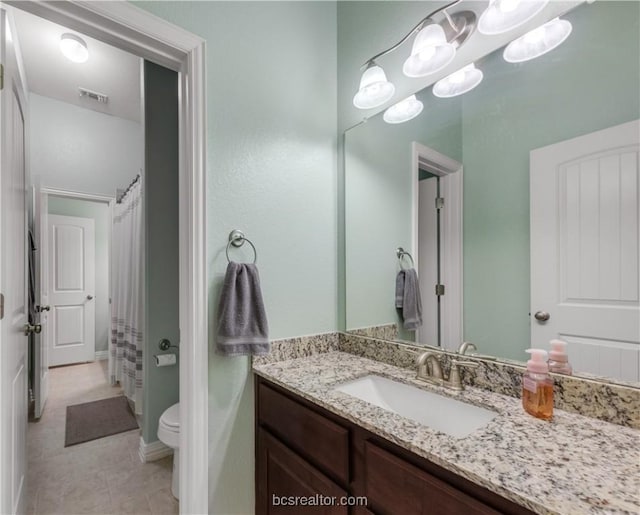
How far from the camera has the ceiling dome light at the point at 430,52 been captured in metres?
1.17

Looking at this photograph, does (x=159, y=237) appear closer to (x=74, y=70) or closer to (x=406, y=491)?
(x=406, y=491)

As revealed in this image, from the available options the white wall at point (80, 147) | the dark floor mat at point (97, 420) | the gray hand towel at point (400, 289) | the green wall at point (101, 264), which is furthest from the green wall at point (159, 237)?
the green wall at point (101, 264)

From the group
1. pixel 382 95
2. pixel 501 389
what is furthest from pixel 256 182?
pixel 501 389

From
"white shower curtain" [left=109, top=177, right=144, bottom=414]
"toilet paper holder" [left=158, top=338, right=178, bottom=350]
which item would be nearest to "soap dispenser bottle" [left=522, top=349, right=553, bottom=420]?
"toilet paper holder" [left=158, top=338, right=178, bottom=350]

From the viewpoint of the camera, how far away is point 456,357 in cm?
A: 114

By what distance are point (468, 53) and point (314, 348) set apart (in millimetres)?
1357

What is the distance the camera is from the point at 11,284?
1205 millimetres

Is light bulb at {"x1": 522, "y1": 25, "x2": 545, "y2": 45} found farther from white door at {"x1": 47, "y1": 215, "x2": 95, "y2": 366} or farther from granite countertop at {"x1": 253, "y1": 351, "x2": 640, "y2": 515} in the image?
white door at {"x1": 47, "y1": 215, "x2": 95, "y2": 366}

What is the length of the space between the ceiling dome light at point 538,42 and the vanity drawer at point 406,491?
1.23m

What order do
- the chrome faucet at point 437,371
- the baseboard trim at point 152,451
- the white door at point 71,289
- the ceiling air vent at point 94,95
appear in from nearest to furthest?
the chrome faucet at point 437,371 → the baseboard trim at point 152,451 → the ceiling air vent at point 94,95 → the white door at point 71,289

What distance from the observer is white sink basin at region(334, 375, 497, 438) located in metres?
0.97

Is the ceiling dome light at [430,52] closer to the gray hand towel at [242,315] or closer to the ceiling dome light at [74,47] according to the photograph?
the gray hand towel at [242,315]

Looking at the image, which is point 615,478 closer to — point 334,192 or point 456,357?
point 456,357

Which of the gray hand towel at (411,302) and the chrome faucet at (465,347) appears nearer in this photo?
the chrome faucet at (465,347)
